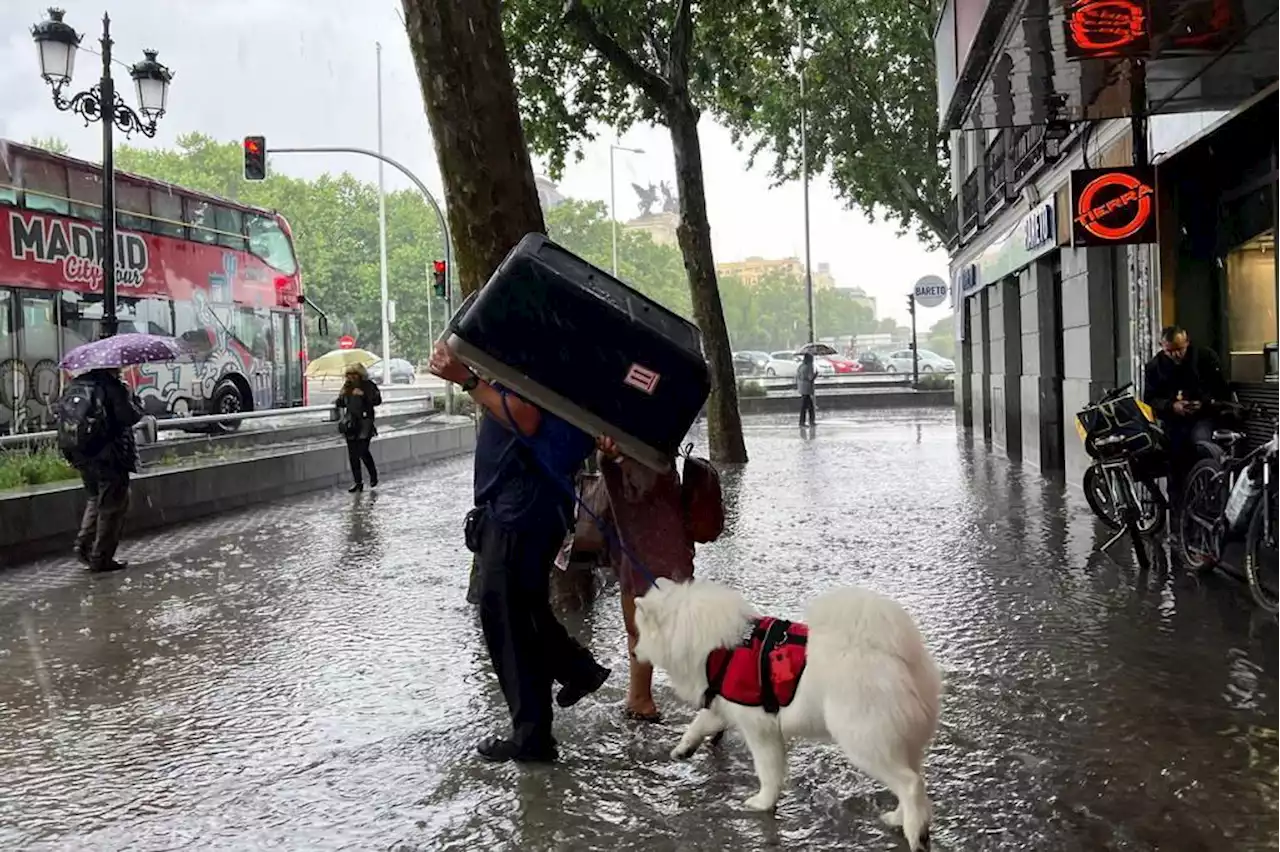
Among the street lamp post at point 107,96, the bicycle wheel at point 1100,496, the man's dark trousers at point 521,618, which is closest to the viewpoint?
the man's dark trousers at point 521,618

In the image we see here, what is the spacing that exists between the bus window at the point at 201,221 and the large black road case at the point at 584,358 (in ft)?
53.6

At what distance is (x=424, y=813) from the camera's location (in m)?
4.26

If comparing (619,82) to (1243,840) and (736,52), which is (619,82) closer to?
(736,52)

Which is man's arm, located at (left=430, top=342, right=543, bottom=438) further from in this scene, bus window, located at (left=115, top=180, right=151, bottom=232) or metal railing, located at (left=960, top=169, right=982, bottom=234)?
metal railing, located at (left=960, top=169, right=982, bottom=234)

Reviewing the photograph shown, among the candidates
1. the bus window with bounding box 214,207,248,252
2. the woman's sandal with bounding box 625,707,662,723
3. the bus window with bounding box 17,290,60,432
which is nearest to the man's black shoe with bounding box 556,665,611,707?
the woman's sandal with bounding box 625,707,662,723

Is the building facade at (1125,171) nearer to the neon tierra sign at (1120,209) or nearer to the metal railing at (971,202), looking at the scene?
the neon tierra sign at (1120,209)

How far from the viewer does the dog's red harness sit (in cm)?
399

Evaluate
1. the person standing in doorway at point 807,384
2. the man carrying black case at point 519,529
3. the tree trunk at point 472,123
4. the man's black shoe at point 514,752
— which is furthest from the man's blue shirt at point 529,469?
the person standing in doorway at point 807,384

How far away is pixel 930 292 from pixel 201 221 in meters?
20.9

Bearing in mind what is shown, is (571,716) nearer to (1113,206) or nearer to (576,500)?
(576,500)

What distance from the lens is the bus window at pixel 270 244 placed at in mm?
20859

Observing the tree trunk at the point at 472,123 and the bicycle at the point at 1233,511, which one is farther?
the tree trunk at the point at 472,123

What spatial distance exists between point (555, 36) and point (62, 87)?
711 centimetres

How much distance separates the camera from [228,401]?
20.8 m
